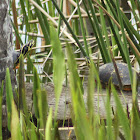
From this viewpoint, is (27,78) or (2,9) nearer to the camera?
(2,9)

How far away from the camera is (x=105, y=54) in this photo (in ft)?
3.20

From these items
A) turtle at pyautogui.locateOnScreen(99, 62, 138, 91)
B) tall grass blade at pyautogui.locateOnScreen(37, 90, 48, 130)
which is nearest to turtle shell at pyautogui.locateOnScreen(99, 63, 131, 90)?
turtle at pyautogui.locateOnScreen(99, 62, 138, 91)

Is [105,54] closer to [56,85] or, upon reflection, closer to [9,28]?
[9,28]

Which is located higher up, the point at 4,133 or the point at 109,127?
the point at 109,127

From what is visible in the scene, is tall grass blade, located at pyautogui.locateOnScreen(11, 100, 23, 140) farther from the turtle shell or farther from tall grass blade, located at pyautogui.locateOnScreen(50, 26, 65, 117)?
the turtle shell

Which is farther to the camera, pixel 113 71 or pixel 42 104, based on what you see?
pixel 113 71

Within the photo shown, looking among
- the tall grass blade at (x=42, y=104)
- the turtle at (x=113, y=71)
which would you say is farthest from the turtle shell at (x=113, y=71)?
the tall grass blade at (x=42, y=104)

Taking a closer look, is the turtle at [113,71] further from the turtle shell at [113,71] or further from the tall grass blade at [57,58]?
the tall grass blade at [57,58]

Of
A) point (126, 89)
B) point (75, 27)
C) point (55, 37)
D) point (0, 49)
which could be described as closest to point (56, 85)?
point (55, 37)

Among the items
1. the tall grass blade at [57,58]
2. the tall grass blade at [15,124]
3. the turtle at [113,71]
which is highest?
the tall grass blade at [57,58]

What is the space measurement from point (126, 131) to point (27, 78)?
100cm

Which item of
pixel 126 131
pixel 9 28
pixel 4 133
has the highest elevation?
pixel 9 28

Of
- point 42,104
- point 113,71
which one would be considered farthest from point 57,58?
point 113,71

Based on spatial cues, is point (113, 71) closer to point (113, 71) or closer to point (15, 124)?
point (113, 71)
